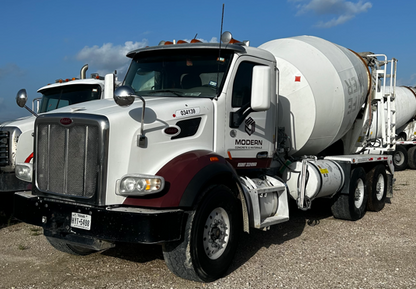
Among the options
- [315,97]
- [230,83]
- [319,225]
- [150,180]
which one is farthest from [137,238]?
[319,225]

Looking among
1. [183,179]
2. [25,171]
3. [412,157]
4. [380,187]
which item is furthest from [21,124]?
[412,157]

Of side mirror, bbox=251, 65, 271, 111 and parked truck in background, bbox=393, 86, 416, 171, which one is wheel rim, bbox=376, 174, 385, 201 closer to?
side mirror, bbox=251, 65, 271, 111

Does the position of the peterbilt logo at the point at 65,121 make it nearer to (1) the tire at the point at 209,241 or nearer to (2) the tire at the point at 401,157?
(1) the tire at the point at 209,241

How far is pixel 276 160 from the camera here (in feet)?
23.2

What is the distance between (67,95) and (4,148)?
1.88m

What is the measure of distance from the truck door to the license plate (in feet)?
6.41

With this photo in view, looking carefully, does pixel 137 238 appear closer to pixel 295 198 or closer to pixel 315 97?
pixel 295 198

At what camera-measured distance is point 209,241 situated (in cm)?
486

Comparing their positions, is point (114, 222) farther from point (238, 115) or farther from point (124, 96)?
point (238, 115)

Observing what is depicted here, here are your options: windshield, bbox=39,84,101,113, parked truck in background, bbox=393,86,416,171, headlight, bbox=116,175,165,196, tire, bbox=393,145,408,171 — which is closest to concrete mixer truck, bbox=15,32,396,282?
headlight, bbox=116,175,165,196

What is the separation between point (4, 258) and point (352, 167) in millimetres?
6162

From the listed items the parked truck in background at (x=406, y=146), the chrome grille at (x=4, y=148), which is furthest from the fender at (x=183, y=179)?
the parked truck in background at (x=406, y=146)

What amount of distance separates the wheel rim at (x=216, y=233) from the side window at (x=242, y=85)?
1418 mm

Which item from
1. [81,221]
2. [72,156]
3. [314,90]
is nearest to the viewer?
[81,221]
